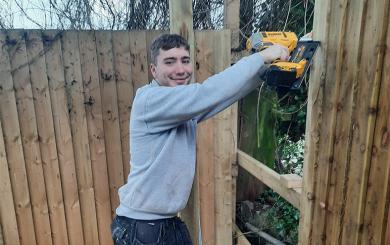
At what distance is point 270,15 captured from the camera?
3.15 metres

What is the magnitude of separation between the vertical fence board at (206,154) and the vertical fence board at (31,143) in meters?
1.29

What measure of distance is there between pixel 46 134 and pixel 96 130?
14.9 inches

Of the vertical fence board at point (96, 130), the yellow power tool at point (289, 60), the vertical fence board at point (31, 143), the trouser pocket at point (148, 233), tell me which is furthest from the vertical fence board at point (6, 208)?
the yellow power tool at point (289, 60)

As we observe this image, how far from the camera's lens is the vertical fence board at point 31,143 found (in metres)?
2.34

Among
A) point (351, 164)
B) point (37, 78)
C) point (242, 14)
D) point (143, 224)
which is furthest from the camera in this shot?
point (242, 14)

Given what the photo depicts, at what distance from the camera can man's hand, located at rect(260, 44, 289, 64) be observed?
4.12ft

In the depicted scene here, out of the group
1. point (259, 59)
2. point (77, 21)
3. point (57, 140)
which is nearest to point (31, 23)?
point (77, 21)

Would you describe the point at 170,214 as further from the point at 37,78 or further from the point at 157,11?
the point at 157,11

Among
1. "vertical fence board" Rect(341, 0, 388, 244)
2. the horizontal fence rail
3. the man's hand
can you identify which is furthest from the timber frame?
the man's hand

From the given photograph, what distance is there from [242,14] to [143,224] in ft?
7.57

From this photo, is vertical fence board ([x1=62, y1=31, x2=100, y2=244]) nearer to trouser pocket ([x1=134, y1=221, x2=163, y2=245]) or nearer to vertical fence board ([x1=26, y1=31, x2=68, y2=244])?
vertical fence board ([x1=26, y1=31, x2=68, y2=244])

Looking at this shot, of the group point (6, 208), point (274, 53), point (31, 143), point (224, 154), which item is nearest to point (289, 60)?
point (274, 53)

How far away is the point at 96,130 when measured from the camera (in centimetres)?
260

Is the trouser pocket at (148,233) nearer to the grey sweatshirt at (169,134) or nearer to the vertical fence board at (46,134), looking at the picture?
the grey sweatshirt at (169,134)
